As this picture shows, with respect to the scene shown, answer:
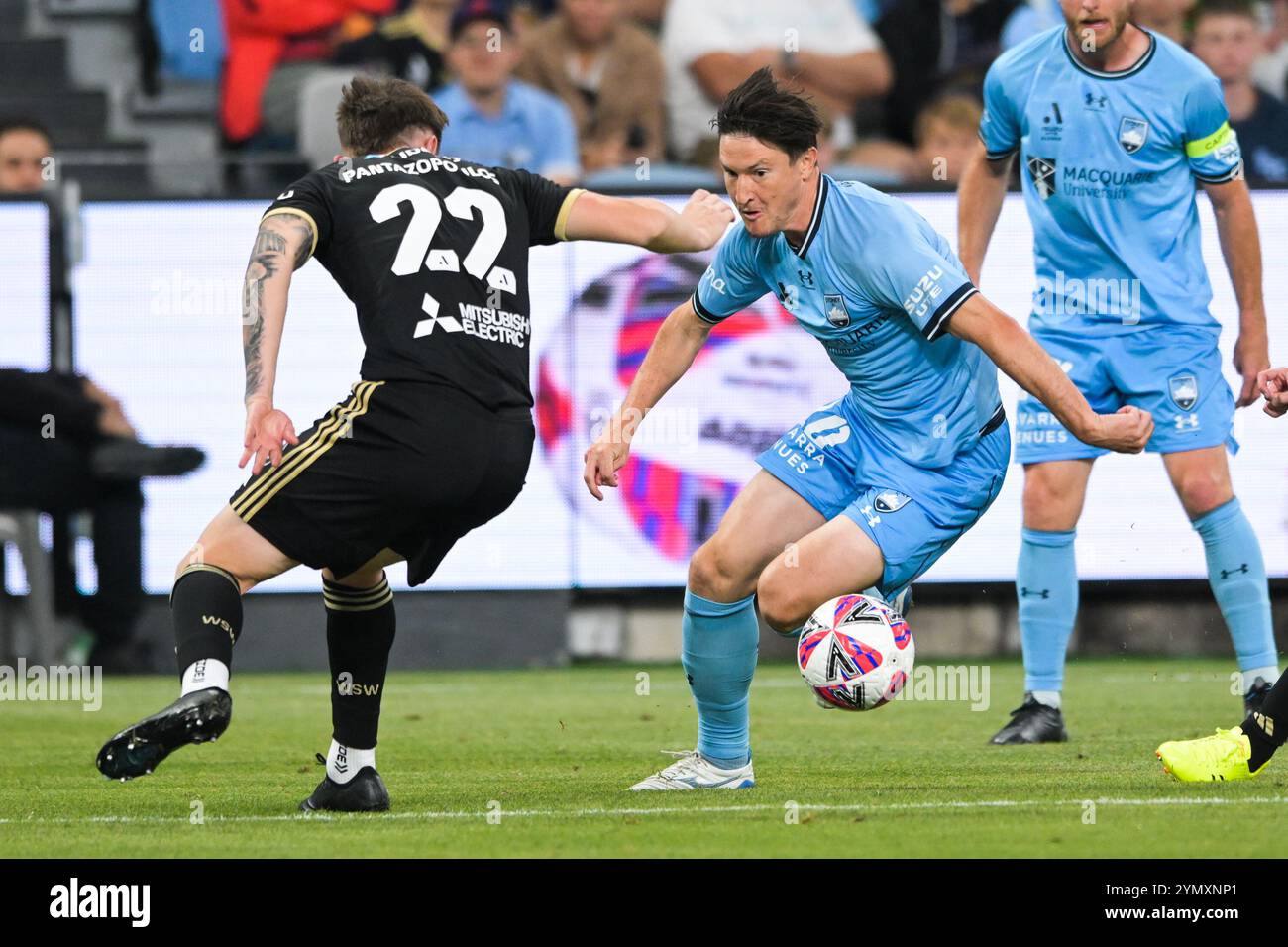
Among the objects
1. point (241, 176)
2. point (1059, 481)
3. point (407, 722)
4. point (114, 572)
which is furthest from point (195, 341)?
point (1059, 481)

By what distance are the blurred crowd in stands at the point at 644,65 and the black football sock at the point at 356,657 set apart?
7.25m

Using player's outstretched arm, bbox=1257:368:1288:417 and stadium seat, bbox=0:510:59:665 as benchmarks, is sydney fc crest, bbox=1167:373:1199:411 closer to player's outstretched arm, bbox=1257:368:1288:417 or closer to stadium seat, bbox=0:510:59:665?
player's outstretched arm, bbox=1257:368:1288:417

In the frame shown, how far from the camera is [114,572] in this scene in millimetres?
11219

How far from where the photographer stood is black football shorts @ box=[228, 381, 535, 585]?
5230 mm

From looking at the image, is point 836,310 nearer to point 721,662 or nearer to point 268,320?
point 721,662

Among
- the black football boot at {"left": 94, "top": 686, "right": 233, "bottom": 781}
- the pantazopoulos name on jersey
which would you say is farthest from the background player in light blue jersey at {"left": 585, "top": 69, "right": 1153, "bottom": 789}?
the black football boot at {"left": 94, "top": 686, "right": 233, "bottom": 781}

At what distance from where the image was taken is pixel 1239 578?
7.21 meters

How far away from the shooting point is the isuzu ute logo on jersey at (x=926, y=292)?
5609 millimetres

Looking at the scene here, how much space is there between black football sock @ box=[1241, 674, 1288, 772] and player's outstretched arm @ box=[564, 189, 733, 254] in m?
2.11

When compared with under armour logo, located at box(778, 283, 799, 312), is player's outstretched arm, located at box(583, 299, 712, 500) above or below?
below

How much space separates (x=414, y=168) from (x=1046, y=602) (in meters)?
3.21

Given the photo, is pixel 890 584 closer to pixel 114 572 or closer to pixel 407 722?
pixel 407 722

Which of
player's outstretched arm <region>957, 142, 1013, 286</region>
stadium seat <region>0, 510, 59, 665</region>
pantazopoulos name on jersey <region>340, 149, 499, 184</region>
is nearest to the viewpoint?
pantazopoulos name on jersey <region>340, 149, 499, 184</region>

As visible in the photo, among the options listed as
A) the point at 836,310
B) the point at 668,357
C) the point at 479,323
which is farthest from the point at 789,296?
the point at 479,323
